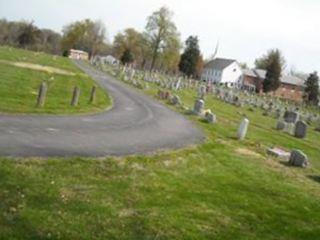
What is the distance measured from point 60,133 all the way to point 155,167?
12.0 ft

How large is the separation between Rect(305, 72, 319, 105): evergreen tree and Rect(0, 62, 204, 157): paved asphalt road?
75.6m

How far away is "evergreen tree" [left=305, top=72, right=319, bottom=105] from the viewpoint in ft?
308

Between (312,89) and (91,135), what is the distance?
278 ft

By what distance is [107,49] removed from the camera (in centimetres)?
16200

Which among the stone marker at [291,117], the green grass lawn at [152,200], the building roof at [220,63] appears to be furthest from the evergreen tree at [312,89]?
the green grass lawn at [152,200]

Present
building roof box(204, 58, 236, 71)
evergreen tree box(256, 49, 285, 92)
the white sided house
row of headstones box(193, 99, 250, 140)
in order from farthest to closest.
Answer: building roof box(204, 58, 236, 71) → the white sided house → evergreen tree box(256, 49, 285, 92) → row of headstones box(193, 99, 250, 140)

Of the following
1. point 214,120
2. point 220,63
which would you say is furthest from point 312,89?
point 214,120

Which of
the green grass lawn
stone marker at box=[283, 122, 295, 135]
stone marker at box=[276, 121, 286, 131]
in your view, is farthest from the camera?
stone marker at box=[276, 121, 286, 131]

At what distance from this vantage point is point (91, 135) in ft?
52.6

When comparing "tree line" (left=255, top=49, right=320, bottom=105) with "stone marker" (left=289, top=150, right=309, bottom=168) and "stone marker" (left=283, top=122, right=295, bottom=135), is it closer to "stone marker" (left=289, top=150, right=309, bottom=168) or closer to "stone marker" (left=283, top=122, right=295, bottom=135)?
"stone marker" (left=283, top=122, right=295, bottom=135)

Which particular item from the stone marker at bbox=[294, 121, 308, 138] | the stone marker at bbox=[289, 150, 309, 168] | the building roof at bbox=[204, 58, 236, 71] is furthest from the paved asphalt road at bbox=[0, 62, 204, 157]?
the building roof at bbox=[204, 58, 236, 71]

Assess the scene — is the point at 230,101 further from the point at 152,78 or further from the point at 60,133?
the point at 60,133

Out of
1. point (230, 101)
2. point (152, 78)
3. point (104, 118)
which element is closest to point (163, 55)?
point (152, 78)

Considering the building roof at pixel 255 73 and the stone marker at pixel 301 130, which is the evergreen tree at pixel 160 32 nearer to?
the building roof at pixel 255 73
